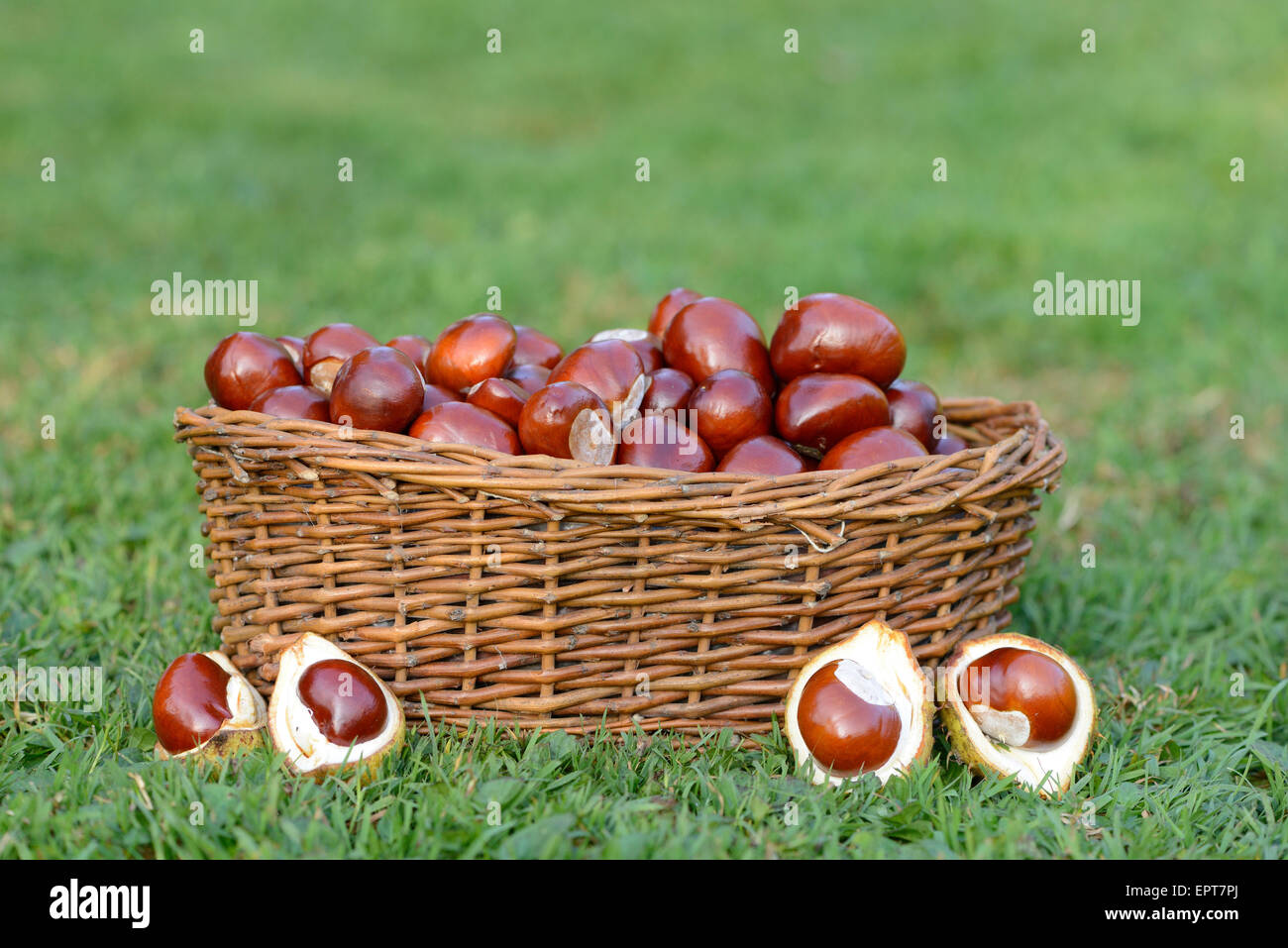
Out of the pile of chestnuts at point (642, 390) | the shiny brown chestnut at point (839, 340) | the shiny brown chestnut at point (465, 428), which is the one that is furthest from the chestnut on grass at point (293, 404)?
the shiny brown chestnut at point (839, 340)

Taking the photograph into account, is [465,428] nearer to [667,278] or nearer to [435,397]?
[435,397]

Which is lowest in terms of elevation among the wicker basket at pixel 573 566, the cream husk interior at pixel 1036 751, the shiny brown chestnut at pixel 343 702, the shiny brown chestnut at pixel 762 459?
the cream husk interior at pixel 1036 751

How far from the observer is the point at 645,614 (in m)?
2.08

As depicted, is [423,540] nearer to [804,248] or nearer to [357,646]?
[357,646]

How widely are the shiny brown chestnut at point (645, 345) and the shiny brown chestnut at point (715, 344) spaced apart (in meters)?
0.05

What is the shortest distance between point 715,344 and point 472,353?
1.79 feet

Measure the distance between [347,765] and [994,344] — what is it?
3930mm

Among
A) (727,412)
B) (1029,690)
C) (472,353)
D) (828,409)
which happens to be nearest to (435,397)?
(472,353)

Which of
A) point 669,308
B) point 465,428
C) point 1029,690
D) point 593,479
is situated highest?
point 669,308

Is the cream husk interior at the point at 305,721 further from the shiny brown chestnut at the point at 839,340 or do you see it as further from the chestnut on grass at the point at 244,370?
the shiny brown chestnut at the point at 839,340

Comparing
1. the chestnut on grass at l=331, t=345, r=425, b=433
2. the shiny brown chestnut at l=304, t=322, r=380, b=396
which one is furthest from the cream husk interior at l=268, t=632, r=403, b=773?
the shiny brown chestnut at l=304, t=322, r=380, b=396

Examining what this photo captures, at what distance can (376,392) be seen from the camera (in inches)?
84.7

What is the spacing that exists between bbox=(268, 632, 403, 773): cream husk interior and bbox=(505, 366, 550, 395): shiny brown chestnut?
73 centimetres

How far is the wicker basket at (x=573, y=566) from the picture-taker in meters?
1.99
